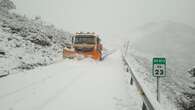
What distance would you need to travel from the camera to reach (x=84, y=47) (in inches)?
715

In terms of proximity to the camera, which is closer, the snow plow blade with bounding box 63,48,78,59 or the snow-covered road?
the snow-covered road

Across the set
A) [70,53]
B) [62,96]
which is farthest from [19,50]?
[62,96]

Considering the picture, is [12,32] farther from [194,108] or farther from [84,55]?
[194,108]

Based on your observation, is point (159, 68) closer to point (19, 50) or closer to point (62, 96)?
point (62, 96)

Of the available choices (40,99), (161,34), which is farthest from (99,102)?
(161,34)

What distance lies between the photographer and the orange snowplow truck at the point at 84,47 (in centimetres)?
1716

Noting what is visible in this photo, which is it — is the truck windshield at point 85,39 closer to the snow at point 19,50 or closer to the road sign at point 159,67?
the snow at point 19,50

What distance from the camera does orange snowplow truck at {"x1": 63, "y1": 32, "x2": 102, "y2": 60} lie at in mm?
17156

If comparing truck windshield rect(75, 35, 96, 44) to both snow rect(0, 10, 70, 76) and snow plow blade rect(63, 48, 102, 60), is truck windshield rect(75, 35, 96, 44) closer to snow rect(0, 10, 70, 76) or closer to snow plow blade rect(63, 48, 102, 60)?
snow plow blade rect(63, 48, 102, 60)

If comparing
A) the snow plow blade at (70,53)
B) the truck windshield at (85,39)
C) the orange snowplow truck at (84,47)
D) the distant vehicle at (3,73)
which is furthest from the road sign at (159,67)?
the truck windshield at (85,39)

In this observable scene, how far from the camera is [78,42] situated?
1859 centimetres

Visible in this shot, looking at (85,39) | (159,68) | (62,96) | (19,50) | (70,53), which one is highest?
(85,39)

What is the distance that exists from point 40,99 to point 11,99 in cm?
90

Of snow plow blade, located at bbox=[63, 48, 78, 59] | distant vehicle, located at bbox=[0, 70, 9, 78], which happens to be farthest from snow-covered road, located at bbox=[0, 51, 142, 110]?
snow plow blade, located at bbox=[63, 48, 78, 59]
